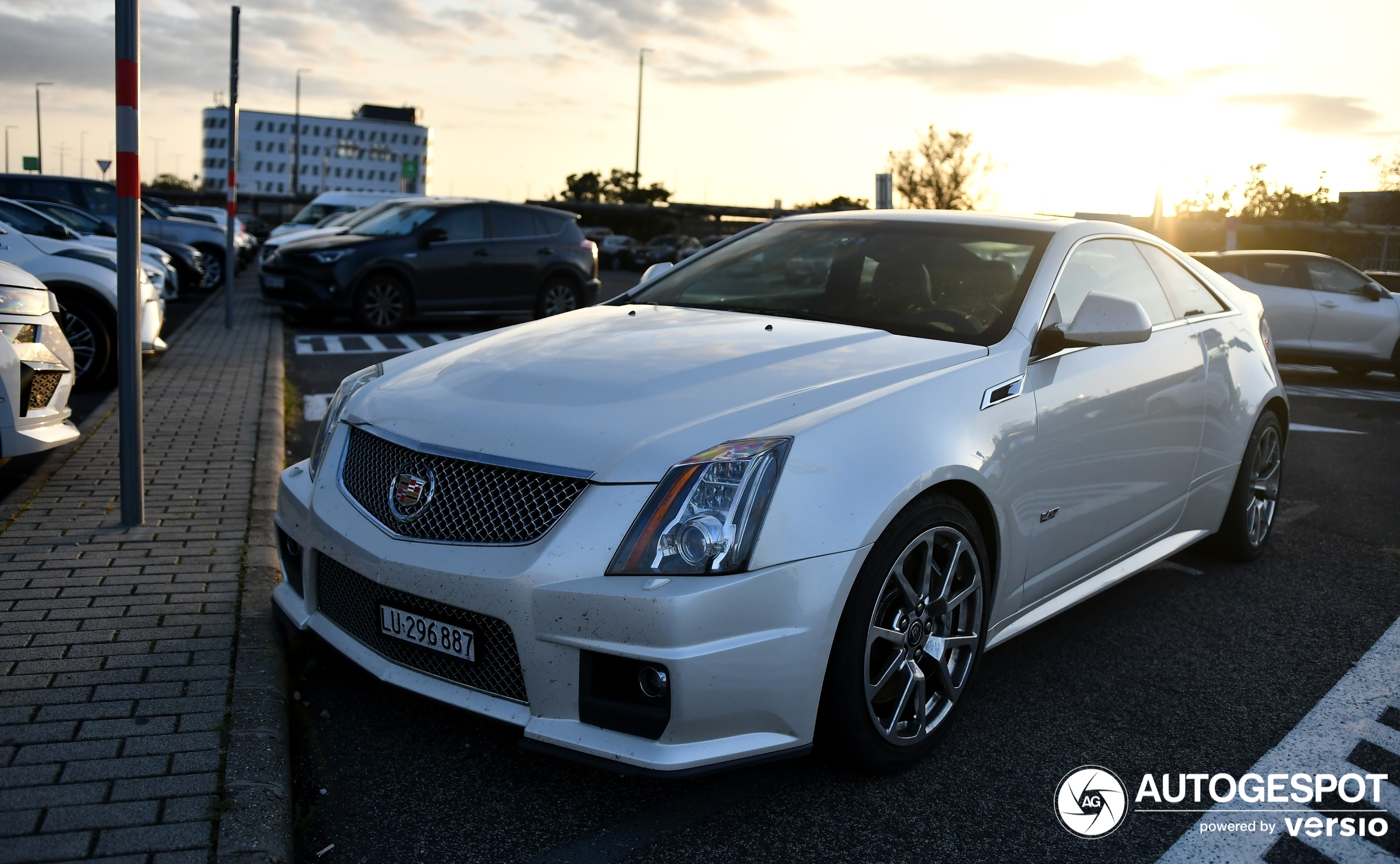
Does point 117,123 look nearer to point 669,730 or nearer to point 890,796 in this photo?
point 669,730

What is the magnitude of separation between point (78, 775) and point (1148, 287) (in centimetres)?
388

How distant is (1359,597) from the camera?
4777 millimetres

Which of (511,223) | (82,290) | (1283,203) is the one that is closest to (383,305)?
(511,223)

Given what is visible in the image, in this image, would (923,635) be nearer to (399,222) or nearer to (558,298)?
(399,222)

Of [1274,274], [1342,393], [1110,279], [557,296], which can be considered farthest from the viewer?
[557,296]

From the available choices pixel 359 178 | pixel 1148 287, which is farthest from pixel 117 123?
pixel 359 178

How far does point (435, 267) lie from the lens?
563 inches

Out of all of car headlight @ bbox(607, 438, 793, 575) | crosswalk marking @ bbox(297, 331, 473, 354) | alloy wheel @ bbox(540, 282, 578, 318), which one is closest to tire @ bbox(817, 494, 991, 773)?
car headlight @ bbox(607, 438, 793, 575)

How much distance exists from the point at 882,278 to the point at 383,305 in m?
11.0

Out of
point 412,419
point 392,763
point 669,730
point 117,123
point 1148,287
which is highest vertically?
point 117,123

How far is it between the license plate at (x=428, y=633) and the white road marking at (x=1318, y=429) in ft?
27.1

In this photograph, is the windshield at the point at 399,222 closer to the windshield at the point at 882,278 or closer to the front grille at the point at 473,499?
the windshield at the point at 882,278

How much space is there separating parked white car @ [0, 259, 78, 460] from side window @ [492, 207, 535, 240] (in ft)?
30.8

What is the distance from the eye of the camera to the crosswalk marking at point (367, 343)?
1209 centimetres
